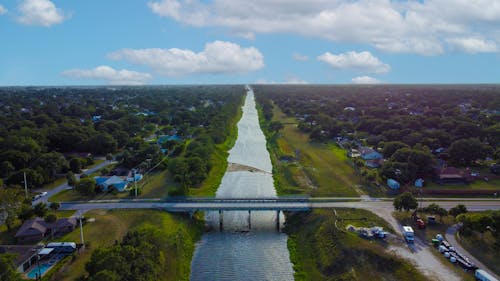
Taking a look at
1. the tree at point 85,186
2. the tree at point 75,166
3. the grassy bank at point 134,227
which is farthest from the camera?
the tree at point 75,166

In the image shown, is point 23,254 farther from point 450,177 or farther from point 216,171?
point 450,177

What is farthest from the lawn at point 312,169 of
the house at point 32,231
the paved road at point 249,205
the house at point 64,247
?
the house at point 32,231

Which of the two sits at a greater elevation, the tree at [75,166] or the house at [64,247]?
the tree at [75,166]

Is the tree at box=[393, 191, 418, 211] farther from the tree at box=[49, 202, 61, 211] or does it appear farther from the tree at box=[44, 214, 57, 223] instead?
the tree at box=[49, 202, 61, 211]

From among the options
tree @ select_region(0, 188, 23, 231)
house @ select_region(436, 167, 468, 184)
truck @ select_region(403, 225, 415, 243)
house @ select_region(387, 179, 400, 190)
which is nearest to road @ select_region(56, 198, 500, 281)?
truck @ select_region(403, 225, 415, 243)

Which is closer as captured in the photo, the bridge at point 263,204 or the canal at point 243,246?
the canal at point 243,246

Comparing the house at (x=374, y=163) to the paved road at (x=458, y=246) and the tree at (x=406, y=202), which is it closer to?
the tree at (x=406, y=202)
